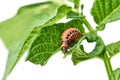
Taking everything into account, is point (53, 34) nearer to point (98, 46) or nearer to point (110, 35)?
point (98, 46)

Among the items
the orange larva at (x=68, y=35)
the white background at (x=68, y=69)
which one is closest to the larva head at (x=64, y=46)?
the orange larva at (x=68, y=35)

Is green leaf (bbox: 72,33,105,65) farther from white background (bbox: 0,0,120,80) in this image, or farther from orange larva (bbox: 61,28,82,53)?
white background (bbox: 0,0,120,80)

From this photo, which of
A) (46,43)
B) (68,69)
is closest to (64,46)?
(46,43)

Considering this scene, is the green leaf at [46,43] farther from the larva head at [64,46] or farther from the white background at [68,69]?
the white background at [68,69]

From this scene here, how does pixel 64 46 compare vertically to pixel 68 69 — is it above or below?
above

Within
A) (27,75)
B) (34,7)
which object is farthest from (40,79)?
(34,7)

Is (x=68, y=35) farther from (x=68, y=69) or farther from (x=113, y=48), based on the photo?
(x=68, y=69)
